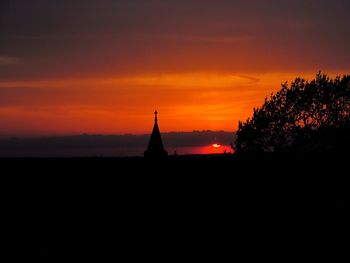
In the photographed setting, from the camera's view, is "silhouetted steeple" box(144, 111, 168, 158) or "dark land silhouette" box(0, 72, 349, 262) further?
"silhouetted steeple" box(144, 111, 168, 158)

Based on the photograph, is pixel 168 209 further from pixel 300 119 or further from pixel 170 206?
pixel 300 119

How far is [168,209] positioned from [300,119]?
2407cm

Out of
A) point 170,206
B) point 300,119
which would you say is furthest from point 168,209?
point 300,119

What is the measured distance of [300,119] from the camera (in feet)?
151

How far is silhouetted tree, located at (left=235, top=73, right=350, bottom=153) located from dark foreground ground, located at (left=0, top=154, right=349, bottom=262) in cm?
1511

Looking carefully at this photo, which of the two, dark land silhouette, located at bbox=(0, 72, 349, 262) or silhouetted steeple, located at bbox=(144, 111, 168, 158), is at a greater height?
silhouetted steeple, located at bbox=(144, 111, 168, 158)

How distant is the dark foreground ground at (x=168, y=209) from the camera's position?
77.3 ft

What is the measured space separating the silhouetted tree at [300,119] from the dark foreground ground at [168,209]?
595 inches

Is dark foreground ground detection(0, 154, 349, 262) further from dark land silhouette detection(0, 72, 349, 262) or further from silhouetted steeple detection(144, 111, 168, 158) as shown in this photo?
silhouetted steeple detection(144, 111, 168, 158)

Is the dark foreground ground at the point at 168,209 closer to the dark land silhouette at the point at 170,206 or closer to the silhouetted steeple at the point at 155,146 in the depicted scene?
the dark land silhouette at the point at 170,206

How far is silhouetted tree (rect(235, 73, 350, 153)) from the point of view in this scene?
44.3m

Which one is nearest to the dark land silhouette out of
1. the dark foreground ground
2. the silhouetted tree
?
the dark foreground ground

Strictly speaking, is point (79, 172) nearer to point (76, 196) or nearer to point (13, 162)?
point (76, 196)

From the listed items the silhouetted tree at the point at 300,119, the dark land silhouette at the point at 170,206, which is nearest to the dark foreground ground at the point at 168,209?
the dark land silhouette at the point at 170,206
